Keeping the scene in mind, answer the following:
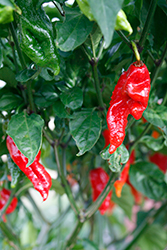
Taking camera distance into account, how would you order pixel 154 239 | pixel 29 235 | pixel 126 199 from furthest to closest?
pixel 29 235 < pixel 154 239 < pixel 126 199

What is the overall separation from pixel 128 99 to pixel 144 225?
80 centimetres

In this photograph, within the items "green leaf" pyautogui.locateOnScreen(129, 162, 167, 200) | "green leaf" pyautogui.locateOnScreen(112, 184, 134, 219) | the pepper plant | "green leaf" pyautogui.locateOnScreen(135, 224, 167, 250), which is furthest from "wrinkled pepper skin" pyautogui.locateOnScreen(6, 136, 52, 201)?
"green leaf" pyautogui.locateOnScreen(135, 224, 167, 250)

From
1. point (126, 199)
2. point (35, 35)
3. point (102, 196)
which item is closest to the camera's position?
point (35, 35)

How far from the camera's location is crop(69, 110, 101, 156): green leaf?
19.3 inches

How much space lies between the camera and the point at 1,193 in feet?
Answer: 2.83

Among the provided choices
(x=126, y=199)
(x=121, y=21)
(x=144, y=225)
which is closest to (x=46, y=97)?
(x=121, y=21)

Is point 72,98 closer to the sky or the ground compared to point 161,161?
closer to the sky

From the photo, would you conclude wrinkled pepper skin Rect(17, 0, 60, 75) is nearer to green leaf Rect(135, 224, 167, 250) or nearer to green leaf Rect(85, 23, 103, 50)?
green leaf Rect(85, 23, 103, 50)

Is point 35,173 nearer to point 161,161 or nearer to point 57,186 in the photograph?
point 57,186

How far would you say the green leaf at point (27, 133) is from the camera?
44 cm

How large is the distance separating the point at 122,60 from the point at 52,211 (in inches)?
72.4

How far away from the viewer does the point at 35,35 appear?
0.41 meters

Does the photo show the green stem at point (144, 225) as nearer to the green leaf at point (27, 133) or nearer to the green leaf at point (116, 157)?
the green leaf at point (116, 157)

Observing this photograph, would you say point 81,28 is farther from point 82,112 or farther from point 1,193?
point 1,193
